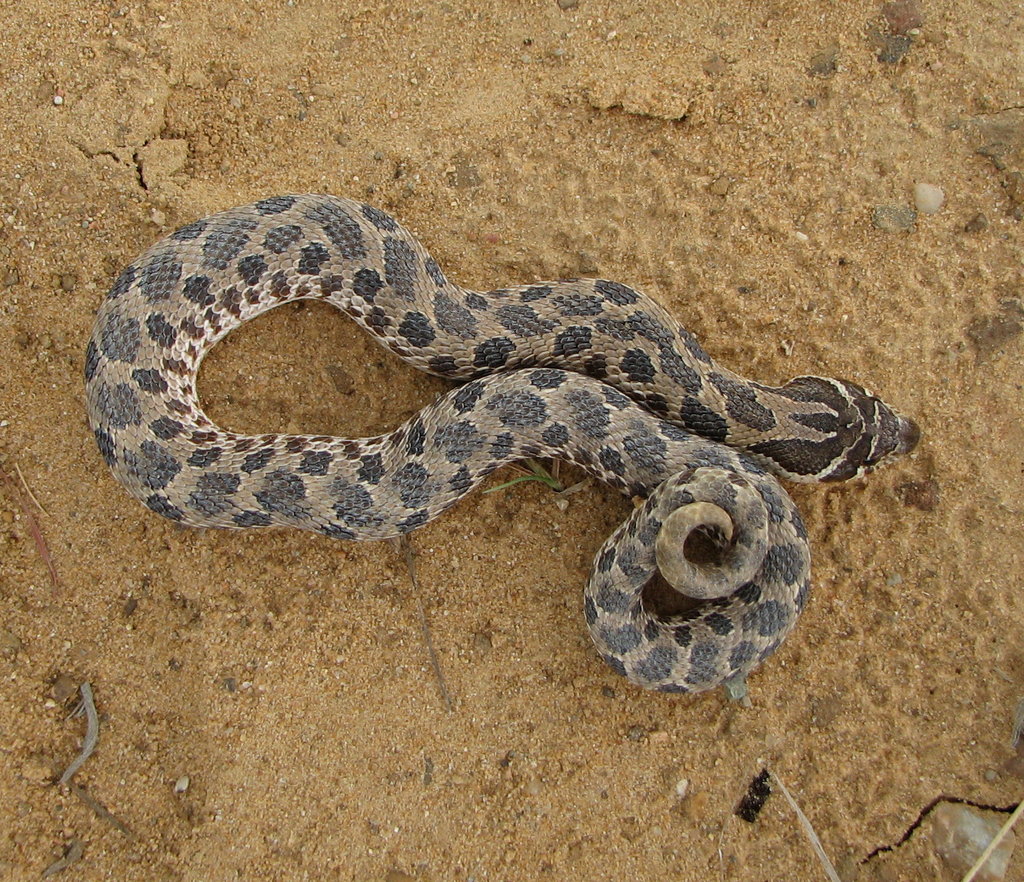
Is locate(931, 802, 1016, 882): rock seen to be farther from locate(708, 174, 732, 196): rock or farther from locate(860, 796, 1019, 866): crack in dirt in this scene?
locate(708, 174, 732, 196): rock

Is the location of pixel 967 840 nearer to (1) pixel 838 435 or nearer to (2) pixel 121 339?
(1) pixel 838 435

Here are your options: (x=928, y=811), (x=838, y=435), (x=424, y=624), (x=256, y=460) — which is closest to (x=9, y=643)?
(x=256, y=460)

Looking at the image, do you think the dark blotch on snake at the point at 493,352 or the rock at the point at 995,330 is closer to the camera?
the dark blotch on snake at the point at 493,352

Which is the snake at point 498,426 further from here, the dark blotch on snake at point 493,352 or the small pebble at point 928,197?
the small pebble at point 928,197

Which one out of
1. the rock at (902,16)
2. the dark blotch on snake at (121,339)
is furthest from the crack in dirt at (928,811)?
the dark blotch on snake at (121,339)

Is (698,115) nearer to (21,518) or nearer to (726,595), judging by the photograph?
(726,595)

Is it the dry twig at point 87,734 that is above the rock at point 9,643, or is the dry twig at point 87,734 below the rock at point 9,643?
below
